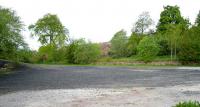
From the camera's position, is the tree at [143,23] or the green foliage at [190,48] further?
the tree at [143,23]

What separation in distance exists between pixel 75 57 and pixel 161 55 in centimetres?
2361

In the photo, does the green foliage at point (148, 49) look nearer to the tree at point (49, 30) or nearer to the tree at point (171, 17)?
the tree at point (171, 17)

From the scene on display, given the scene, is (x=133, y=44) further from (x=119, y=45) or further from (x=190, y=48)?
(x=190, y=48)

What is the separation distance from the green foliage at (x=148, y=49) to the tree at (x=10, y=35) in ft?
102

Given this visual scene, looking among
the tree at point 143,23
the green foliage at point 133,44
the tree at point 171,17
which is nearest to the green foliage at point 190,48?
the tree at point 171,17

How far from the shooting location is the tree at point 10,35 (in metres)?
43.6

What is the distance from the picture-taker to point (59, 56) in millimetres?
92000

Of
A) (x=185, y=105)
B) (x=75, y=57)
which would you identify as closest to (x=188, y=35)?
(x=75, y=57)

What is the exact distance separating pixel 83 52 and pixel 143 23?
18335 mm

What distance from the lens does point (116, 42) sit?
8781 cm

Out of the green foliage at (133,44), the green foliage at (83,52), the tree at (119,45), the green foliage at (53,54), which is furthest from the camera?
the green foliage at (53,54)

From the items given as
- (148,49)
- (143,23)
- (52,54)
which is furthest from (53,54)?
(148,49)

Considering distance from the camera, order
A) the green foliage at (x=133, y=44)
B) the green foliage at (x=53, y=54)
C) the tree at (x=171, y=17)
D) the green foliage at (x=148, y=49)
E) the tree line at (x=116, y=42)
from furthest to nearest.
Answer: the green foliage at (x=53, y=54) → the tree at (x=171, y=17) → the green foliage at (x=133, y=44) → the green foliage at (x=148, y=49) → the tree line at (x=116, y=42)

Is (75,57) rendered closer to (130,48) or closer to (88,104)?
(130,48)
